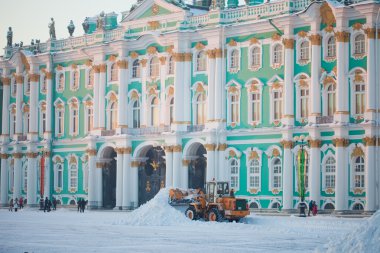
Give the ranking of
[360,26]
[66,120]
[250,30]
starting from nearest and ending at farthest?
[360,26]
[250,30]
[66,120]

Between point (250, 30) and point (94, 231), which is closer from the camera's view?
point (94, 231)

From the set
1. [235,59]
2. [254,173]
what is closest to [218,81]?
[235,59]

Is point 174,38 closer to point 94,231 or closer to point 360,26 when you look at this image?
point 360,26

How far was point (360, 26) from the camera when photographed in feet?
195

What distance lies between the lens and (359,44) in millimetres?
59844

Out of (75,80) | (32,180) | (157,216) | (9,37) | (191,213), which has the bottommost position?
(157,216)

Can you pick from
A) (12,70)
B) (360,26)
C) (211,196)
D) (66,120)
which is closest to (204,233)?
(211,196)

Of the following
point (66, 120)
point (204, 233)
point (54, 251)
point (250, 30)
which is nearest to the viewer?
point (54, 251)

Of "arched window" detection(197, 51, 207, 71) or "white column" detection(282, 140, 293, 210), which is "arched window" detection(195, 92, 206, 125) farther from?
"white column" detection(282, 140, 293, 210)

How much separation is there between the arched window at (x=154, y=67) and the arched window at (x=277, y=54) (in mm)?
10298

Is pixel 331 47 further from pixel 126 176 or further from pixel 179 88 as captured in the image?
pixel 126 176

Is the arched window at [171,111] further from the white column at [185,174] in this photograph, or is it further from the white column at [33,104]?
the white column at [33,104]

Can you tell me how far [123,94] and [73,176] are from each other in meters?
8.51

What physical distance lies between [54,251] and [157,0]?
3973cm
